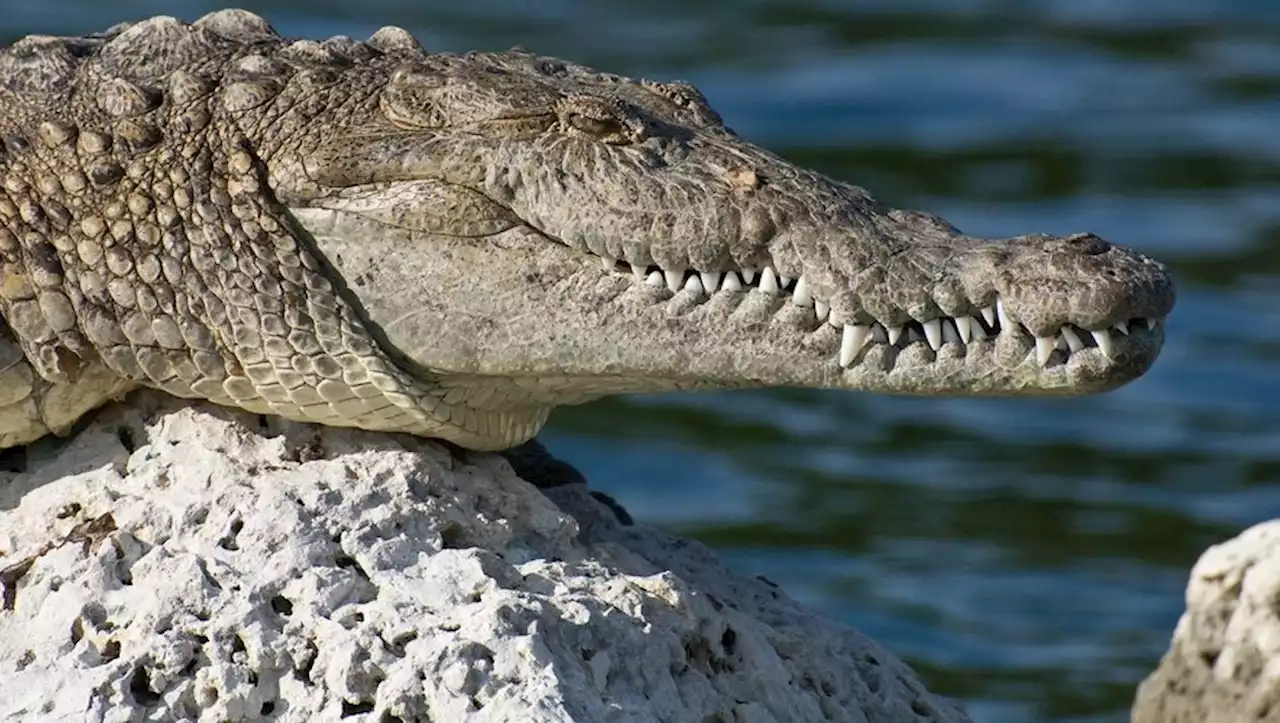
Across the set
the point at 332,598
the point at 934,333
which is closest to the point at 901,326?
the point at 934,333

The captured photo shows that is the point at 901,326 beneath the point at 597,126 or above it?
beneath

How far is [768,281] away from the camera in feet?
11.4

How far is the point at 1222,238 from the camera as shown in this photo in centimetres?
967

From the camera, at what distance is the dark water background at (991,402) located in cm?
748

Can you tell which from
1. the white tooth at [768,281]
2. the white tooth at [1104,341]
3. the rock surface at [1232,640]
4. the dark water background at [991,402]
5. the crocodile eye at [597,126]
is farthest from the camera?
the dark water background at [991,402]

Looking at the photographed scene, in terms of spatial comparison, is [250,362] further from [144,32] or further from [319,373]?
[144,32]

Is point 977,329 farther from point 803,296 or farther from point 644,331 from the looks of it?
point 644,331

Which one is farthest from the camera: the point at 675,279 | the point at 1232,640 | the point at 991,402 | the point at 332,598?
the point at 991,402

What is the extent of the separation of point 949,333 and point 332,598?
0.93 m

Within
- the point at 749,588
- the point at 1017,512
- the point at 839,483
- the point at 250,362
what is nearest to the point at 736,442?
the point at 839,483

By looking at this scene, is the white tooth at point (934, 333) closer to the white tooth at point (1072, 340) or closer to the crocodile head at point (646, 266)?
the crocodile head at point (646, 266)

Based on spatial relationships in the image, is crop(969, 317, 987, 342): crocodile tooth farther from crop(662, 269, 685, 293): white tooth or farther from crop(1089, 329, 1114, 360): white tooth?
crop(662, 269, 685, 293): white tooth

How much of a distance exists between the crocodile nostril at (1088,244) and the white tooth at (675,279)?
0.55 m

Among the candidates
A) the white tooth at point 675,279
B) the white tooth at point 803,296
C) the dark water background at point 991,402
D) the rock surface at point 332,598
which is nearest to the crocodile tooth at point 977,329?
Result: the white tooth at point 803,296
